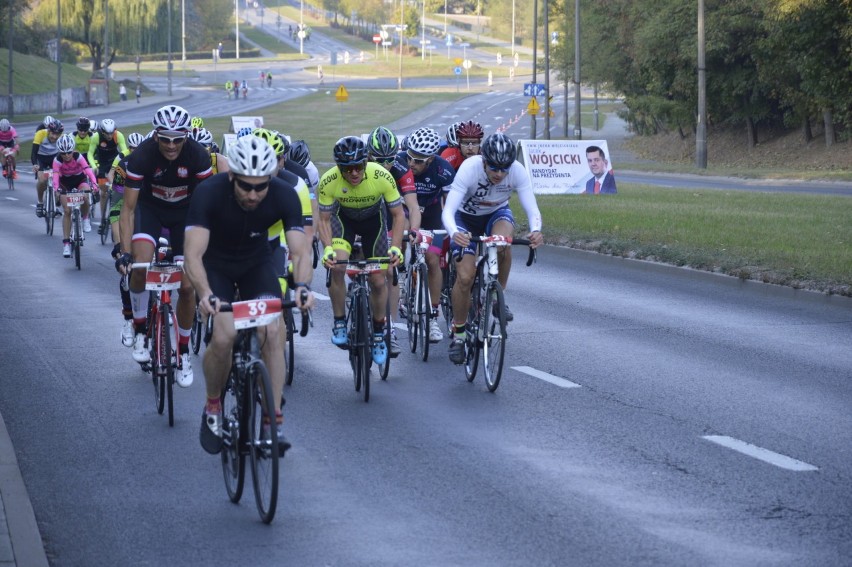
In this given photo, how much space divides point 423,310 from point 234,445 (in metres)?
4.98

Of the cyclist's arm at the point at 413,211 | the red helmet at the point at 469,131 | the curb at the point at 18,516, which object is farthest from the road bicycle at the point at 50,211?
the curb at the point at 18,516

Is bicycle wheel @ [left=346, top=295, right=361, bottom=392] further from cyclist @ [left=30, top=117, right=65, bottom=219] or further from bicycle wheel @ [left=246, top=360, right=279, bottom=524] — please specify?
cyclist @ [left=30, top=117, right=65, bottom=219]

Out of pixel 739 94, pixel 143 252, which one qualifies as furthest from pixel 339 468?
pixel 739 94

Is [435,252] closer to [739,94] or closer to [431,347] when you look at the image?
[431,347]

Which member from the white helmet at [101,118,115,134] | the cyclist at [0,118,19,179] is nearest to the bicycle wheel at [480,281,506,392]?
the white helmet at [101,118,115,134]

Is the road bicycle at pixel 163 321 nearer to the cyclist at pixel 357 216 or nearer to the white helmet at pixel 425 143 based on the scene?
the cyclist at pixel 357 216

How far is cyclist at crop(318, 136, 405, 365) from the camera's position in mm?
10626

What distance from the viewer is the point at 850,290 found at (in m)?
15.3

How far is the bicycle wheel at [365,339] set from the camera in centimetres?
998

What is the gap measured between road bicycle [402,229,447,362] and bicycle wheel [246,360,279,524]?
16.3 feet

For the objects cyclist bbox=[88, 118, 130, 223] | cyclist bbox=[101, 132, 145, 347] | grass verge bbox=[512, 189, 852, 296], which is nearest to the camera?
cyclist bbox=[101, 132, 145, 347]

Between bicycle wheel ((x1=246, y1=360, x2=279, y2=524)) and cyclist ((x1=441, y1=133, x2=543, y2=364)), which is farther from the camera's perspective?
cyclist ((x1=441, y1=133, x2=543, y2=364))

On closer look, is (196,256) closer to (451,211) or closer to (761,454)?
(761,454)

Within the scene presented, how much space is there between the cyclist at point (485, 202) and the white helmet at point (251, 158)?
374 cm
